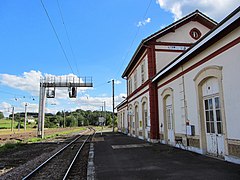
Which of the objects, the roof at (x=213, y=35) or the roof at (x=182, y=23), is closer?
the roof at (x=213, y=35)

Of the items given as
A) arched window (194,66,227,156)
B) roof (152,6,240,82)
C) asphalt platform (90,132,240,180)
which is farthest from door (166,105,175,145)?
asphalt platform (90,132,240,180)

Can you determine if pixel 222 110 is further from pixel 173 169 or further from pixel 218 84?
pixel 173 169

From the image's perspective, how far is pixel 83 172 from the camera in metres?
7.79

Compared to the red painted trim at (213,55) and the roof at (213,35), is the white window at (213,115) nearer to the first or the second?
the red painted trim at (213,55)

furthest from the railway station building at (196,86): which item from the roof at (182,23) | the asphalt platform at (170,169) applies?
the asphalt platform at (170,169)

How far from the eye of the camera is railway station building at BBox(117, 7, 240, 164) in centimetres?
762

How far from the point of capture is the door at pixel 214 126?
28.3ft

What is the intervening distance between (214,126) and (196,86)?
6.51ft

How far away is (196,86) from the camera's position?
10.1 m

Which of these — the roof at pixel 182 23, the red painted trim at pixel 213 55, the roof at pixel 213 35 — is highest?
the roof at pixel 182 23

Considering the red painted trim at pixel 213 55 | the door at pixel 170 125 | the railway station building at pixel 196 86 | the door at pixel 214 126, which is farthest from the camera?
the door at pixel 170 125

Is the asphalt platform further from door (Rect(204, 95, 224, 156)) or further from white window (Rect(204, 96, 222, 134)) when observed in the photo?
white window (Rect(204, 96, 222, 134))

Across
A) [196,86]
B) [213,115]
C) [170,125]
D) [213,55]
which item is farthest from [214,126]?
[170,125]

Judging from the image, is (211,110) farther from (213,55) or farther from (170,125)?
(170,125)
